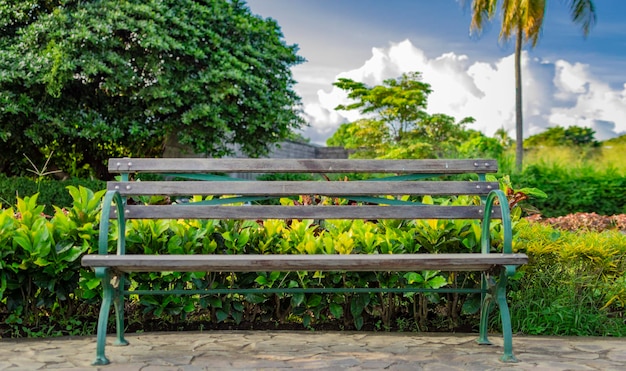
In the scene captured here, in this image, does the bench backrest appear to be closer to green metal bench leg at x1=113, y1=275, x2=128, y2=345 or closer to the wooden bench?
the wooden bench

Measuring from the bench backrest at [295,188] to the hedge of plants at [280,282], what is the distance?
29 cm

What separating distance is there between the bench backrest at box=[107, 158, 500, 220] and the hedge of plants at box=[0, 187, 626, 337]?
0.95 feet

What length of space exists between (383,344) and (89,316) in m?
1.82

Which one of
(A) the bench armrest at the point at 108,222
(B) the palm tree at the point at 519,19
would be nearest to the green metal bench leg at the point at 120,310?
(A) the bench armrest at the point at 108,222

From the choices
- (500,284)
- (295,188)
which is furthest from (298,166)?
(500,284)

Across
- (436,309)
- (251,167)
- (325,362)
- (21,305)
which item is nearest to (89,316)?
(21,305)

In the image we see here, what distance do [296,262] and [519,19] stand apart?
72.2ft

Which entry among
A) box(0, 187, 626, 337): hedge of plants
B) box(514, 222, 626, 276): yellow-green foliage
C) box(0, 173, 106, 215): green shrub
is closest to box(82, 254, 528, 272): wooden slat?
box(0, 187, 626, 337): hedge of plants

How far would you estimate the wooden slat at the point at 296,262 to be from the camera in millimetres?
2893

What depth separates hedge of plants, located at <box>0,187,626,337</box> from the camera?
3602mm

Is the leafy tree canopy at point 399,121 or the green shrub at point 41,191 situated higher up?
the leafy tree canopy at point 399,121

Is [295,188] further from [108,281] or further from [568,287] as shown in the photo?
[568,287]

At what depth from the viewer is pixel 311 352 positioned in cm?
318

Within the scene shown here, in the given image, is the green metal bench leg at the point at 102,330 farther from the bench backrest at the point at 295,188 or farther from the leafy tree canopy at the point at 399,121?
the leafy tree canopy at the point at 399,121
